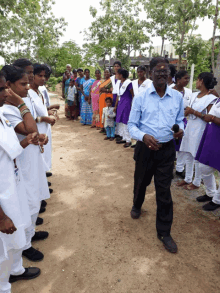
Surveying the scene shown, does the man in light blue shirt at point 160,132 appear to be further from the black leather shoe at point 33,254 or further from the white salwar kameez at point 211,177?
the black leather shoe at point 33,254

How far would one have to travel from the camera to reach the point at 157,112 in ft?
7.76

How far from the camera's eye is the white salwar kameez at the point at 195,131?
3473 mm

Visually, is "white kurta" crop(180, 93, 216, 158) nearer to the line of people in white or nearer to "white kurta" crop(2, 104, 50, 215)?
the line of people in white

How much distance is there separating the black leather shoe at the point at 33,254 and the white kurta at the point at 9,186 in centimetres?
73

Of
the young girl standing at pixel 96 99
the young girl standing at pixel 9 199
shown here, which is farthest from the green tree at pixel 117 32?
the young girl standing at pixel 9 199

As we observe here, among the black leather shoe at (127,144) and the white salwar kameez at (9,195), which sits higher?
the white salwar kameez at (9,195)

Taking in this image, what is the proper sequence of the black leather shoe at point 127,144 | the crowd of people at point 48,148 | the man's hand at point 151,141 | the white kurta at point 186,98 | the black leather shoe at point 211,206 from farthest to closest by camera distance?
the black leather shoe at point 127,144 < the white kurta at point 186,98 < the black leather shoe at point 211,206 < the man's hand at point 151,141 < the crowd of people at point 48,148

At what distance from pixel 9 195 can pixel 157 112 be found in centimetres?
161

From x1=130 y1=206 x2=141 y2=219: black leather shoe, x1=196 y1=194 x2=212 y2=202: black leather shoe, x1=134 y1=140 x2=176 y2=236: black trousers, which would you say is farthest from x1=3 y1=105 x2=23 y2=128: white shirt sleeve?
x1=196 y1=194 x2=212 y2=202: black leather shoe

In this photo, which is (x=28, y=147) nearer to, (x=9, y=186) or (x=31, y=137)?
(x=31, y=137)

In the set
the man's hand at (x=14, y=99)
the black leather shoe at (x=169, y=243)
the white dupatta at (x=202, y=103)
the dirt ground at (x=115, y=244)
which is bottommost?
the dirt ground at (x=115, y=244)

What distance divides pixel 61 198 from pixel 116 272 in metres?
1.65

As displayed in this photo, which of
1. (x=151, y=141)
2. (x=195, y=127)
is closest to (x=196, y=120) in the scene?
(x=195, y=127)

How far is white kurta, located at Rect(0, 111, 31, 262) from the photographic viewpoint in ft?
4.93
